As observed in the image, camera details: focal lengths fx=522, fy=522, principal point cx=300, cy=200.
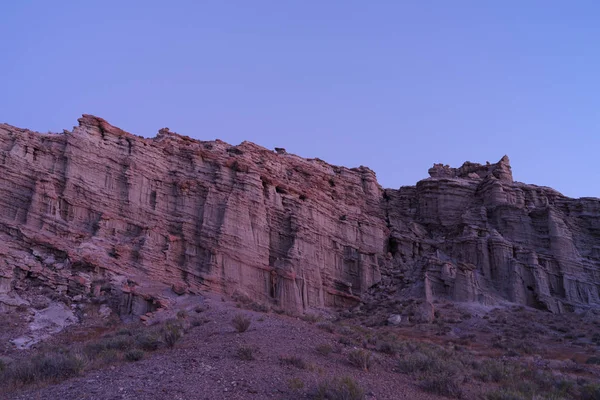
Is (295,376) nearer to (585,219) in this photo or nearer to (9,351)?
(9,351)

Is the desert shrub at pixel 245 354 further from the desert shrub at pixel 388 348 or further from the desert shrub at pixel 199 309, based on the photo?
the desert shrub at pixel 199 309

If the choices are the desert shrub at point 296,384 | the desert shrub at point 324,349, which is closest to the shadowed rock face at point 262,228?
the desert shrub at point 324,349

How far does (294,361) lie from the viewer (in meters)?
14.2

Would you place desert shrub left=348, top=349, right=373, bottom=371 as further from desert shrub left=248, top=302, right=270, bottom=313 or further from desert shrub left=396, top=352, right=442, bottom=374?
desert shrub left=248, top=302, right=270, bottom=313

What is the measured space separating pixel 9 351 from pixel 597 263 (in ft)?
154

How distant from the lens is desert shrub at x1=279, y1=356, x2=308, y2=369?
45.9 ft

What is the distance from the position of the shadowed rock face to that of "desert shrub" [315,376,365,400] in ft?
58.7

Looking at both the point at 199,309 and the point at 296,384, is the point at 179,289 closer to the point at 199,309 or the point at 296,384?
the point at 199,309

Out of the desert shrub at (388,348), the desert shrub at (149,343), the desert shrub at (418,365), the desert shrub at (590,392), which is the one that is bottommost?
the desert shrub at (590,392)

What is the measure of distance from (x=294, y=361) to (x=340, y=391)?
10.4 ft

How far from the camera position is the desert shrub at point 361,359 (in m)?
14.7

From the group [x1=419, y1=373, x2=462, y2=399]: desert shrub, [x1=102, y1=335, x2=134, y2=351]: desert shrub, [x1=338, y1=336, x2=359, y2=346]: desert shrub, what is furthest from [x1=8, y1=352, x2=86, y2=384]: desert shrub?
[x1=419, y1=373, x2=462, y2=399]: desert shrub

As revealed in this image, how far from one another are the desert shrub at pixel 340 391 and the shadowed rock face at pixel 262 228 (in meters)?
17.9

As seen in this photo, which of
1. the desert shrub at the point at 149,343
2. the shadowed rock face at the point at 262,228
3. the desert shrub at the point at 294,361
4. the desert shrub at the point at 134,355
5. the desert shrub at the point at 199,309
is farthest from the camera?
the shadowed rock face at the point at 262,228
